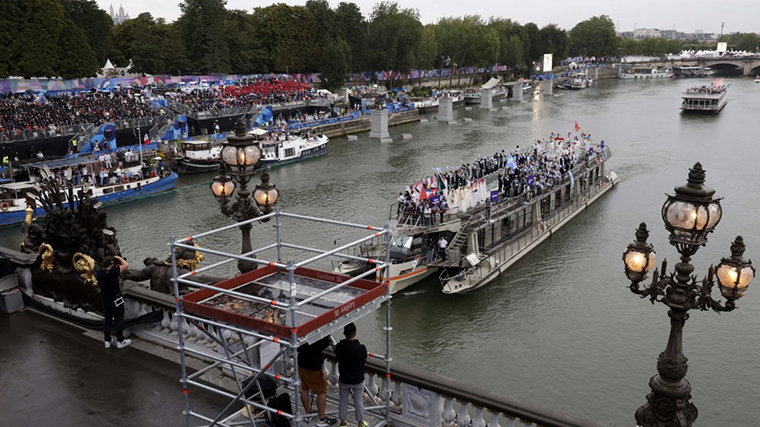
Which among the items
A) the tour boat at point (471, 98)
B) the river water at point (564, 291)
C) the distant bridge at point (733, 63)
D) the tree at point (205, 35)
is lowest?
the river water at point (564, 291)

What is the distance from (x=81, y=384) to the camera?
9164mm

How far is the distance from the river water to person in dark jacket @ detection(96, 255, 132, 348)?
657cm

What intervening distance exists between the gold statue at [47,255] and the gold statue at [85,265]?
2.76 feet

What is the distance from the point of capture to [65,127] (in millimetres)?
49906

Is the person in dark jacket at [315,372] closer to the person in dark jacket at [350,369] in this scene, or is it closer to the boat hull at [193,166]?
the person in dark jacket at [350,369]

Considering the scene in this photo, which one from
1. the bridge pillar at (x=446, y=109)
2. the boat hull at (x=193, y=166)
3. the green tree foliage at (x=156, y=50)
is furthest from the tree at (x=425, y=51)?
the boat hull at (x=193, y=166)

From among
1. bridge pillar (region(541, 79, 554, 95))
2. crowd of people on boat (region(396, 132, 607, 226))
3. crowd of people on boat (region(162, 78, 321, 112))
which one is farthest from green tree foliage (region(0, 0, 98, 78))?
bridge pillar (region(541, 79, 554, 95))

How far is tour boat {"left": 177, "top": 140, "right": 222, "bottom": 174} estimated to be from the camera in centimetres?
5178

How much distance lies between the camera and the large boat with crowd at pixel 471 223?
2727 cm

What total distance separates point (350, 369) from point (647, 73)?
7891 inches

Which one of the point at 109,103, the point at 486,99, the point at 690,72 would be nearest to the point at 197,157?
the point at 109,103

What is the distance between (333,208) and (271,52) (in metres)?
62.5

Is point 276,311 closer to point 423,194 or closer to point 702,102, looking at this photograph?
point 423,194

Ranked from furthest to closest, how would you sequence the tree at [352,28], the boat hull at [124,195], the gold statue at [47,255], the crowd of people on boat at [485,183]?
the tree at [352,28], the boat hull at [124,195], the crowd of people on boat at [485,183], the gold statue at [47,255]
